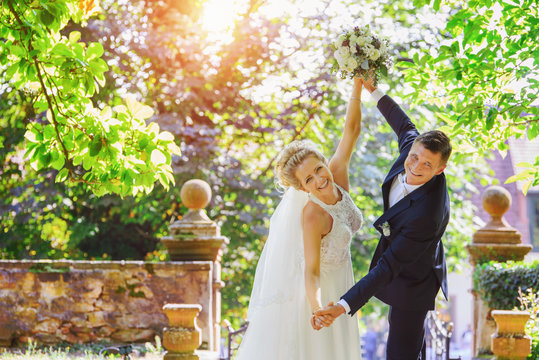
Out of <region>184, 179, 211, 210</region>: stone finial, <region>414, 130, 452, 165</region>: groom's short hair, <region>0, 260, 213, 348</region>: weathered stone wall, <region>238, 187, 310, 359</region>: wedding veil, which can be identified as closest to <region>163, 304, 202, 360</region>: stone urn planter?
<region>0, 260, 213, 348</region>: weathered stone wall

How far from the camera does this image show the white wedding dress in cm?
448

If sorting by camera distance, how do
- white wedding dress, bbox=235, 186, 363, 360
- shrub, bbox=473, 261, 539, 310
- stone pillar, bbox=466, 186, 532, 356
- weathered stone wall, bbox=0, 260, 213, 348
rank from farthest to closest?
stone pillar, bbox=466, 186, 532, 356, shrub, bbox=473, 261, 539, 310, weathered stone wall, bbox=0, 260, 213, 348, white wedding dress, bbox=235, 186, 363, 360

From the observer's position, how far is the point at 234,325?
1367cm

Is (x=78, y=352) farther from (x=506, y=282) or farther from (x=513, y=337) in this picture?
(x=506, y=282)

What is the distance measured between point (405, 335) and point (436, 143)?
122 centimetres

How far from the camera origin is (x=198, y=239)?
324 inches

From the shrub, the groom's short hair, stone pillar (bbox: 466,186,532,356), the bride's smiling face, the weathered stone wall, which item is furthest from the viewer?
stone pillar (bbox: 466,186,532,356)

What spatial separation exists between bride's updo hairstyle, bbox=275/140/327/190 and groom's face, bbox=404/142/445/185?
56 centimetres

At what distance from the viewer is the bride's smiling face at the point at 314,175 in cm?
432

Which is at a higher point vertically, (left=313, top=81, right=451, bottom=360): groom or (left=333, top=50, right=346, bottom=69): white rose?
(left=333, top=50, right=346, bottom=69): white rose

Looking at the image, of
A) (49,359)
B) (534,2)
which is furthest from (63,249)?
(534,2)

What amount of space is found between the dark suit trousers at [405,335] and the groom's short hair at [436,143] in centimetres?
100

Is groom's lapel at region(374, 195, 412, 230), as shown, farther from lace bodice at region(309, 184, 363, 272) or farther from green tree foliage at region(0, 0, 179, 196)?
A: green tree foliage at region(0, 0, 179, 196)

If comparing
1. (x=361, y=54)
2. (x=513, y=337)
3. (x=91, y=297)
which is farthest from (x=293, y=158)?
(x=91, y=297)
